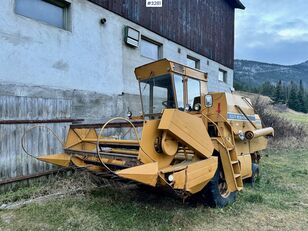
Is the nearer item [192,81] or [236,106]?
[192,81]

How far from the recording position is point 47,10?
25.3 ft

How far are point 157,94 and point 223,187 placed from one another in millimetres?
2210

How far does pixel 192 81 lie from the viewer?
613 cm

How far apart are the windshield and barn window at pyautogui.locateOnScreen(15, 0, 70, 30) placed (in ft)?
10.3

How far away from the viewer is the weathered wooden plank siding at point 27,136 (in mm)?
6301

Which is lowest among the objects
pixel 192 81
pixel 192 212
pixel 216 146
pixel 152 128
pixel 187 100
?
pixel 192 212

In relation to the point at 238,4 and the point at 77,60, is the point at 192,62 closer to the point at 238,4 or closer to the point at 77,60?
the point at 238,4

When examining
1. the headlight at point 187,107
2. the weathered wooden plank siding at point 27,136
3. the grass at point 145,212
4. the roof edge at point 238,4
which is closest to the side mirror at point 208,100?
the headlight at point 187,107

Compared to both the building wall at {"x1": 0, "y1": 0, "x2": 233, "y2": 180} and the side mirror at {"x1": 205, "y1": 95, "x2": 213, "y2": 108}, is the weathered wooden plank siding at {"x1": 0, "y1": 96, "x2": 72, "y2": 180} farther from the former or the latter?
the side mirror at {"x1": 205, "y1": 95, "x2": 213, "y2": 108}

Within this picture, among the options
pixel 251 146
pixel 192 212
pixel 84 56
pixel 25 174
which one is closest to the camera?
pixel 192 212

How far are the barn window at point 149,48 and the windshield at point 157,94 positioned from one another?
4803mm

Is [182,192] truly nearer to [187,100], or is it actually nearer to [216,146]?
[216,146]

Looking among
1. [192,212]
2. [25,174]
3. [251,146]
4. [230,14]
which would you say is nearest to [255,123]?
[251,146]

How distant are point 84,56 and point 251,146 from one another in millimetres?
4948
